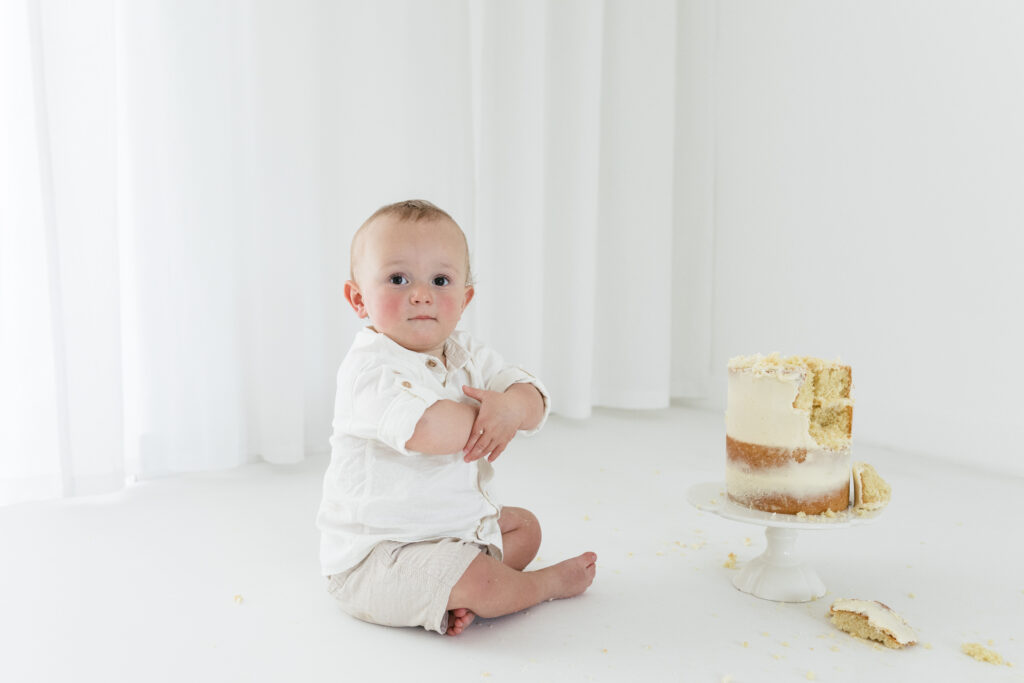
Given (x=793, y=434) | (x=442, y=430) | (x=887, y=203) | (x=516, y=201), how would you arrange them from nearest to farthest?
(x=442, y=430), (x=793, y=434), (x=887, y=203), (x=516, y=201)

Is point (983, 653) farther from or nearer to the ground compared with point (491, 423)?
nearer to the ground

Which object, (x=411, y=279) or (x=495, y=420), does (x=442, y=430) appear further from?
(x=411, y=279)

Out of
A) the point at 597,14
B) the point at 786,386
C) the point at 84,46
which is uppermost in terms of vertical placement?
the point at 597,14

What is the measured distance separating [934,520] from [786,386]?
2.28 feet

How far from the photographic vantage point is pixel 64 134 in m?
1.70

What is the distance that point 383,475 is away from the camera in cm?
107

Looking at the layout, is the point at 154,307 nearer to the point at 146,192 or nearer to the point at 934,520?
the point at 146,192

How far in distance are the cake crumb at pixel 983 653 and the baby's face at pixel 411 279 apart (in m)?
0.75

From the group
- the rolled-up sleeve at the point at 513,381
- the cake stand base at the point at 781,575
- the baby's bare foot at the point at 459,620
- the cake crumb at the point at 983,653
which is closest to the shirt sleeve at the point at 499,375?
the rolled-up sleeve at the point at 513,381

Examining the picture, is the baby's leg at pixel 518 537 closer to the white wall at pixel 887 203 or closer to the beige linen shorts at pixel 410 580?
the beige linen shorts at pixel 410 580

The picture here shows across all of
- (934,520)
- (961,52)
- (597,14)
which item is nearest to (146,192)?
(597,14)

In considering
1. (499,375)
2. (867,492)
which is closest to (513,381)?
(499,375)

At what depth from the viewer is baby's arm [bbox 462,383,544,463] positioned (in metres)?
1.06

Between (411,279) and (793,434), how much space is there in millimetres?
538
